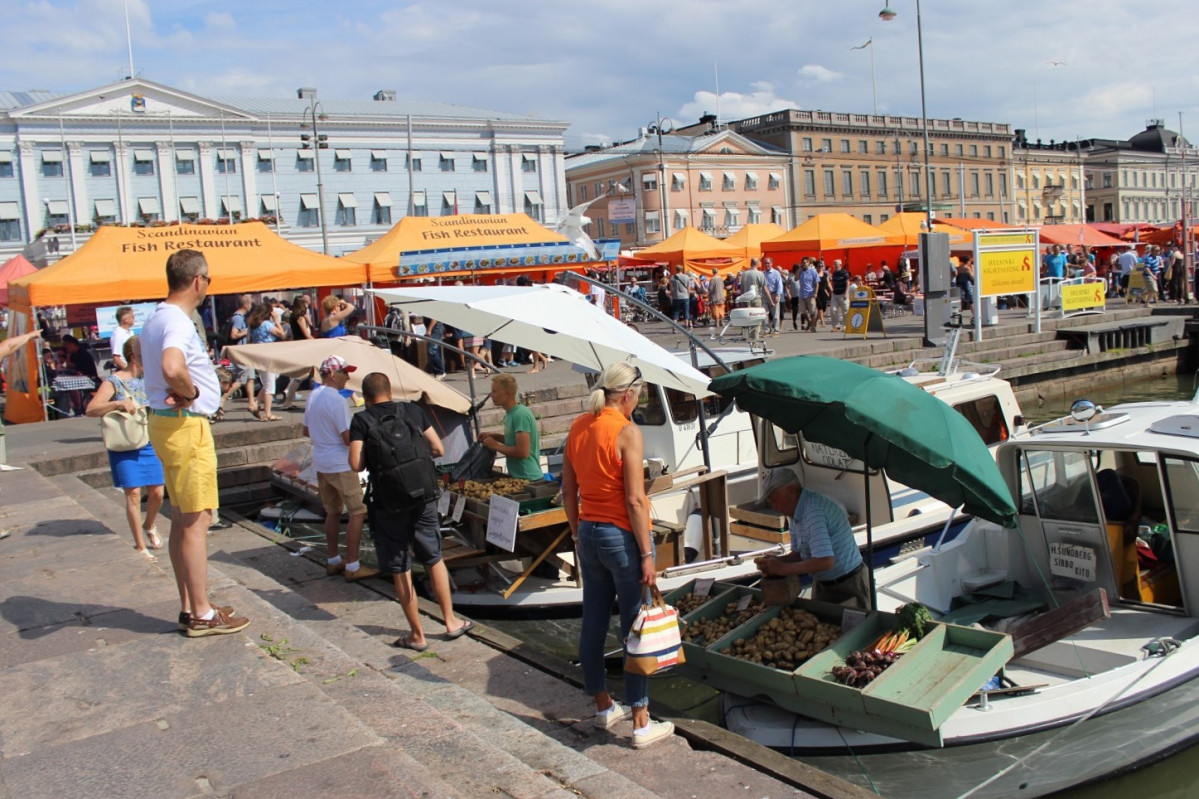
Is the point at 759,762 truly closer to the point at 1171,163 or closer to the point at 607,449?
the point at 607,449

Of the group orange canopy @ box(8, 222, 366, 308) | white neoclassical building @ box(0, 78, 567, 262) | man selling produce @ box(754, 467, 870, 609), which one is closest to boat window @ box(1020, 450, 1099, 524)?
man selling produce @ box(754, 467, 870, 609)

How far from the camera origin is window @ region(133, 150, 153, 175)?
5459cm

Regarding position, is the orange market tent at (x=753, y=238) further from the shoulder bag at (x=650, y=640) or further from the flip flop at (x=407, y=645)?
the shoulder bag at (x=650, y=640)

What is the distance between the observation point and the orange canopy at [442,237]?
64.1 feet

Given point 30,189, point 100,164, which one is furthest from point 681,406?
point 30,189

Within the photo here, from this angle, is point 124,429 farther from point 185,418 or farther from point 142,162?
point 142,162

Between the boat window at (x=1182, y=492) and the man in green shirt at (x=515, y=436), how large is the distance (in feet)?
16.3

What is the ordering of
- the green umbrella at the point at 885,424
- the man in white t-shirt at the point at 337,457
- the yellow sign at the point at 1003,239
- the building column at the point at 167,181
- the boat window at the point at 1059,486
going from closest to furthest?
the green umbrella at the point at 885,424
the boat window at the point at 1059,486
the man in white t-shirt at the point at 337,457
the yellow sign at the point at 1003,239
the building column at the point at 167,181

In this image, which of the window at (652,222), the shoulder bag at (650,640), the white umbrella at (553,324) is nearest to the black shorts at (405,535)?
the shoulder bag at (650,640)

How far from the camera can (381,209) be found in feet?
204

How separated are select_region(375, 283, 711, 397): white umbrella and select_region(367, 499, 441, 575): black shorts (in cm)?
203

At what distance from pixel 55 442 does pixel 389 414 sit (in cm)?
1016

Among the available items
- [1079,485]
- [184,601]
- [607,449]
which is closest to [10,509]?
[184,601]

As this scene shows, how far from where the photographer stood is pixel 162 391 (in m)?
5.20
